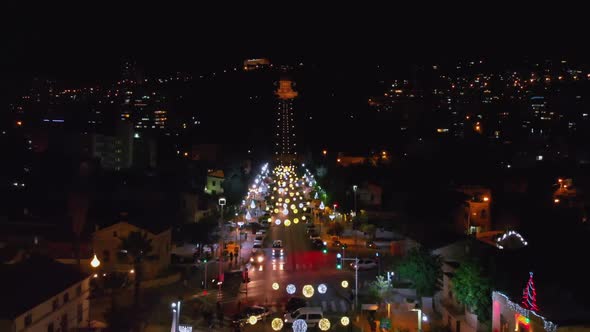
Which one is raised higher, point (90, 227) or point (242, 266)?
point (90, 227)

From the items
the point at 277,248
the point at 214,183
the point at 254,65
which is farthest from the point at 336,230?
the point at 254,65

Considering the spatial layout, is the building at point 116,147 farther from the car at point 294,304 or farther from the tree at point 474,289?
the tree at point 474,289

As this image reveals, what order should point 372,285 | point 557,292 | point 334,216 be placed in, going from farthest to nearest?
1. point 334,216
2. point 372,285
3. point 557,292

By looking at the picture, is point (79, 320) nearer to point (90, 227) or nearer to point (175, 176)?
point (90, 227)

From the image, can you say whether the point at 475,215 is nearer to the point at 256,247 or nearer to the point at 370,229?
the point at 370,229

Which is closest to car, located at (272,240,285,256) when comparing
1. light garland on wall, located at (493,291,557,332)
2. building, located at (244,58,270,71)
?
light garland on wall, located at (493,291,557,332)

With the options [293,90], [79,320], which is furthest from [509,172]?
[293,90]

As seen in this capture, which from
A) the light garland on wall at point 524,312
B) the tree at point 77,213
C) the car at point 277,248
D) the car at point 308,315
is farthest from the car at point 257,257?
the light garland on wall at point 524,312
